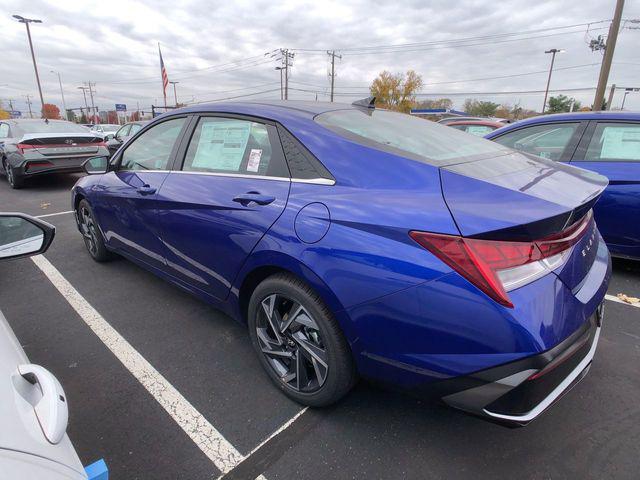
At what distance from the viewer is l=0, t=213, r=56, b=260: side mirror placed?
1530 millimetres

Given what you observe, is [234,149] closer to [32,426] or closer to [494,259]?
[494,259]

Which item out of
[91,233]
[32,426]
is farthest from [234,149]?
[91,233]

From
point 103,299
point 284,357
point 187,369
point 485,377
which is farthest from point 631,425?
point 103,299

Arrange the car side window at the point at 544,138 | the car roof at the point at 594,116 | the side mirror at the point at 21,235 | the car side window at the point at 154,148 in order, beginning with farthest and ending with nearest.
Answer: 1. the car side window at the point at 544,138
2. the car roof at the point at 594,116
3. the car side window at the point at 154,148
4. the side mirror at the point at 21,235

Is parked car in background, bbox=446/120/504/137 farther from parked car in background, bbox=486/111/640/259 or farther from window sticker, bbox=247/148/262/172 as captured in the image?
window sticker, bbox=247/148/262/172

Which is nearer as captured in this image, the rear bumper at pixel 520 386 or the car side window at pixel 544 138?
the rear bumper at pixel 520 386

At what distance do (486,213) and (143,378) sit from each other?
2137mm

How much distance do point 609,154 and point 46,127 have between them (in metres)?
10.0

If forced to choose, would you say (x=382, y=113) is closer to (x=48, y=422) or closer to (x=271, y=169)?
(x=271, y=169)

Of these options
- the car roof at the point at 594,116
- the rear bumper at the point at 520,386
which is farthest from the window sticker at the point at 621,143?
the rear bumper at the point at 520,386

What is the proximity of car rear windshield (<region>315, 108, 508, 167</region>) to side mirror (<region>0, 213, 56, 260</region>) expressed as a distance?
4.59ft

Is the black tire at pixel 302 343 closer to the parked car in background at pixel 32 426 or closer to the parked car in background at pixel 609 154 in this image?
the parked car in background at pixel 32 426

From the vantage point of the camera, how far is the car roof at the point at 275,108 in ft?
7.47

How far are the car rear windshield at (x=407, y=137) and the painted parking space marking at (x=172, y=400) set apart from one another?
147 centimetres
